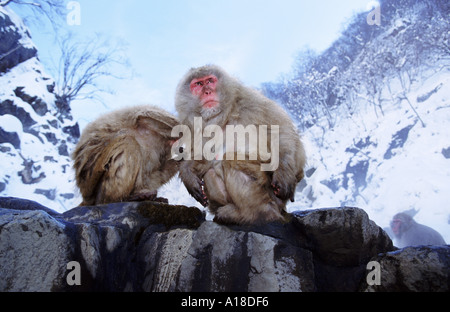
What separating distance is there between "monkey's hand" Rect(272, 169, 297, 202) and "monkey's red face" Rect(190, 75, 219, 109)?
683mm

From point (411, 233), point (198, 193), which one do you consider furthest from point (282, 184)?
point (411, 233)

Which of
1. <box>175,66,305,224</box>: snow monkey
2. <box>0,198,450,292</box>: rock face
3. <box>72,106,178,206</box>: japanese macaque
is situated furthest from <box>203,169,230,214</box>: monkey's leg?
<box>72,106,178,206</box>: japanese macaque

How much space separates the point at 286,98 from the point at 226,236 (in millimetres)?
14270

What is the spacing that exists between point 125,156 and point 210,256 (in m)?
1.14

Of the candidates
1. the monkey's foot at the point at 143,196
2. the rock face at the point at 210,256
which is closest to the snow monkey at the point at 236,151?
the rock face at the point at 210,256

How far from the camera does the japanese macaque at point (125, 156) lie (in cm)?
241

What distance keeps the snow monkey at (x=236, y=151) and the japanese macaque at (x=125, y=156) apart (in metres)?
0.47

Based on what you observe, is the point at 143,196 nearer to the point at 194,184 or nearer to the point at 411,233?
the point at 194,184

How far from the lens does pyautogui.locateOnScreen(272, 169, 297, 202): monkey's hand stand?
1.79m

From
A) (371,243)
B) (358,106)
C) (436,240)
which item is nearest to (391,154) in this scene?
(358,106)

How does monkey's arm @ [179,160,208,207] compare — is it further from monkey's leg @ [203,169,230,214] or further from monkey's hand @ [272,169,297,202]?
monkey's hand @ [272,169,297,202]

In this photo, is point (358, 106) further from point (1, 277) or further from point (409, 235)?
point (1, 277)
